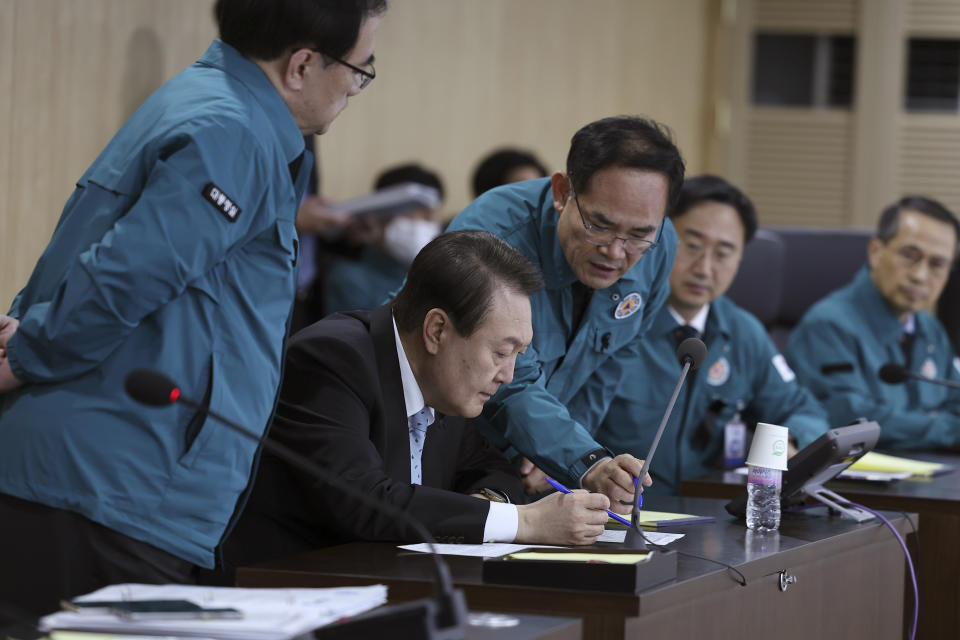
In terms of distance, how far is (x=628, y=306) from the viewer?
2.57 meters

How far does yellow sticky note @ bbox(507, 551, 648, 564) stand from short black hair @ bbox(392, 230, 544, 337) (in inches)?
17.8

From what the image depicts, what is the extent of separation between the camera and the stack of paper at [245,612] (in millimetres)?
1268

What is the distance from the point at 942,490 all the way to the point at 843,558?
69 cm

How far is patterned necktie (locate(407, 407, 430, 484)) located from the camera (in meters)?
2.11

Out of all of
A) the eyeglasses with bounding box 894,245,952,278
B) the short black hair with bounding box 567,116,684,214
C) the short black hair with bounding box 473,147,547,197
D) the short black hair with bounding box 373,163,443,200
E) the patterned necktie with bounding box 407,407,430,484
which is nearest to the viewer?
the patterned necktie with bounding box 407,407,430,484

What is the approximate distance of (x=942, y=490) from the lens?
108 inches

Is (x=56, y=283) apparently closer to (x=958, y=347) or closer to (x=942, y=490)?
(x=942, y=490)

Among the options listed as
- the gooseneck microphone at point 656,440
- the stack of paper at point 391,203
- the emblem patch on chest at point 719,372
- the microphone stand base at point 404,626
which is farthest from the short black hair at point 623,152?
the stack of paper at point 391,203

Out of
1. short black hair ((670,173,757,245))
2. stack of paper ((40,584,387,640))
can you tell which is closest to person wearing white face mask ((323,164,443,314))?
short black hair ((670,173,757,245))

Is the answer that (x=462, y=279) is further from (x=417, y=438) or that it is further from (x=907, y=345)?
(x=907, y=345)

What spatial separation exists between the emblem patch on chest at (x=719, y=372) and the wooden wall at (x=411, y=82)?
1.67 m

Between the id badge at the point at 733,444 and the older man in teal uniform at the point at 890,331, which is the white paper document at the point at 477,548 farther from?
the older man in teal uniform at the point at 890,331

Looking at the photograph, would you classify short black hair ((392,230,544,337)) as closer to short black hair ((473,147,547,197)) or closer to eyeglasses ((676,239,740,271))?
eyeglasses ((676,239,740,271))

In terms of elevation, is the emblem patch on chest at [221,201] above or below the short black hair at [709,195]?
below
